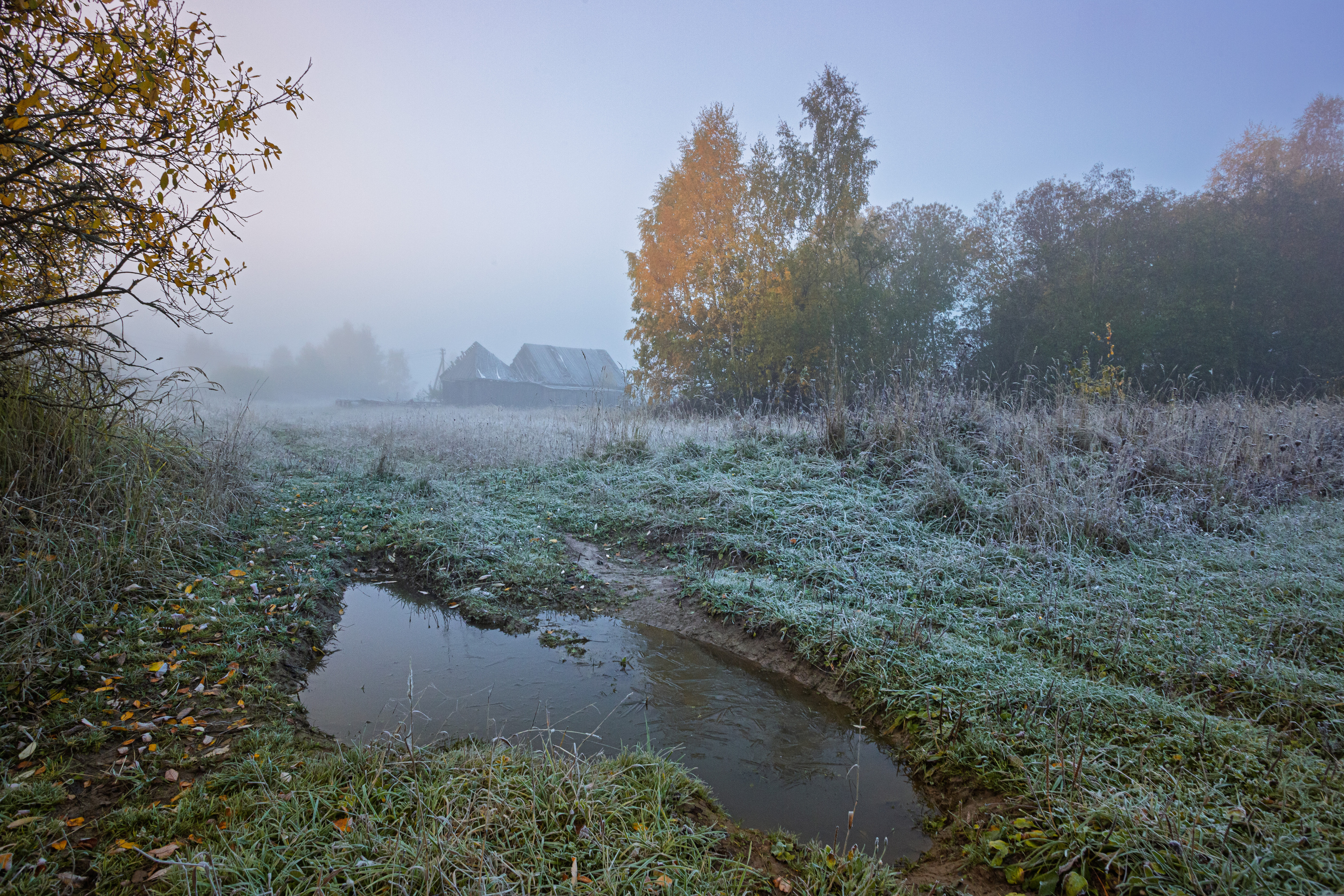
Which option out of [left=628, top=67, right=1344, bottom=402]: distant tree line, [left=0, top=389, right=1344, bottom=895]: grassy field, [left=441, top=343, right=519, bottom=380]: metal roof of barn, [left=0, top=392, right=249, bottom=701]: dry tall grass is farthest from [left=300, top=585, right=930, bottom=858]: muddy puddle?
[left=441, top=343, right=519, bottom=380]: metal roof of barn

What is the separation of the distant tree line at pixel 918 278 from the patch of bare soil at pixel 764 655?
11.2 m

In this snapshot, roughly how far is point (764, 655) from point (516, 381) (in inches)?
1346

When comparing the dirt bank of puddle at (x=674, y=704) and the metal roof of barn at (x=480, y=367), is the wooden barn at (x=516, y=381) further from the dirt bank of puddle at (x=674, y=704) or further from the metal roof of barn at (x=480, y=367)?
the dirt bank of puddle at (x=674, y=704)

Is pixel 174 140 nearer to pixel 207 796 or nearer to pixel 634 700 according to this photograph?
pixel 207 796

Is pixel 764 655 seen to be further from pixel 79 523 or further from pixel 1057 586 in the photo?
pixel 79 523

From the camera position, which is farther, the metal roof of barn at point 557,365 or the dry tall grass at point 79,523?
the metal roof of barn at point 557,365

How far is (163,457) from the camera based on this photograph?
4.95 meters

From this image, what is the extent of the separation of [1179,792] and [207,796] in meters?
3.69

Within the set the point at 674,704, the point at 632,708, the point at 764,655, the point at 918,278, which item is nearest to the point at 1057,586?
the point at 764,655

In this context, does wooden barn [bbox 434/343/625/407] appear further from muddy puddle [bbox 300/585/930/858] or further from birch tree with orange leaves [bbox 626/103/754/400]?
muddy puddle [bbox 300/585/930/858]

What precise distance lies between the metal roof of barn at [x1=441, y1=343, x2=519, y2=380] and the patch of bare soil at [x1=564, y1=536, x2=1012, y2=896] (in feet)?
106

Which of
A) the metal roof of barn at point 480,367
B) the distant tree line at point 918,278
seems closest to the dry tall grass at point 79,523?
the distant tree line at point 918,278

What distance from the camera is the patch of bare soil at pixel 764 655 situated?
2.13 meters

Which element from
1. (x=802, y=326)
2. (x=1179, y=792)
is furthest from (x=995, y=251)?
(x=1179, y=792)
